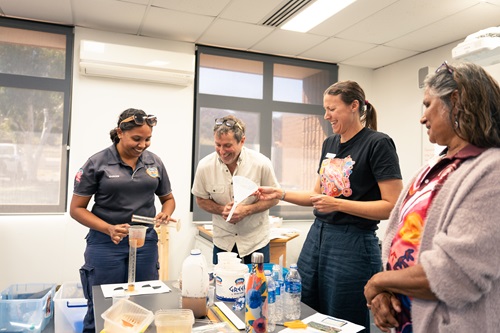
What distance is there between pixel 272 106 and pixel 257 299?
348 cm

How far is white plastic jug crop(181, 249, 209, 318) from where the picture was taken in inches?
55.2

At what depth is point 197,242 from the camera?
4.05m

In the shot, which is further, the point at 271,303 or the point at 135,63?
the point at 135,63

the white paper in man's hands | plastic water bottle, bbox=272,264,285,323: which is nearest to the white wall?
the white paper in man's hands

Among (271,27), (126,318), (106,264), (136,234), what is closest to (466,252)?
(126,318)

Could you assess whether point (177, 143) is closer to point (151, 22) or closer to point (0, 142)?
point (151, 22)

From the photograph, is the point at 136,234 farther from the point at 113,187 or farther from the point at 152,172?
the point at 152,172

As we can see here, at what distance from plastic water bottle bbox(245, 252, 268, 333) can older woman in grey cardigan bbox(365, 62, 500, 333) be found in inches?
13.2

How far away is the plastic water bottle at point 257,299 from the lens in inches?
47.6

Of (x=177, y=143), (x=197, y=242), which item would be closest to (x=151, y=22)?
(x=177, y=143)

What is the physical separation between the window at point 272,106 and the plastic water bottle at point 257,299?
2951 mm

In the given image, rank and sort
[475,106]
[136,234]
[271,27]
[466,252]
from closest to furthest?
[466,252]
[475,106]
[136,234]
[271,27]

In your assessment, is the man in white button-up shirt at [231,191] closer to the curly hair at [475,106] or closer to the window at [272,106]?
the curly hair at [475,106]

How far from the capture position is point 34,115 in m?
3.67
